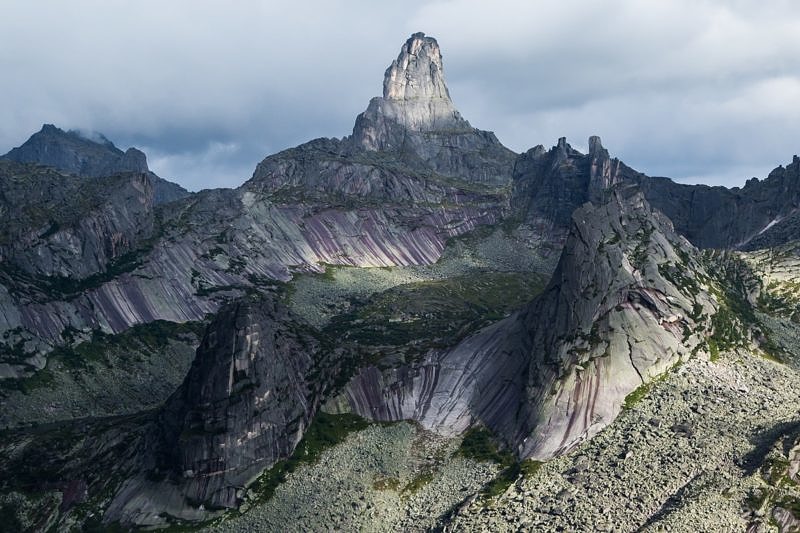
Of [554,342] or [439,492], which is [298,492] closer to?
[439,492]

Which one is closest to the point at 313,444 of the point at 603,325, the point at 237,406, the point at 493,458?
the point at 237,406

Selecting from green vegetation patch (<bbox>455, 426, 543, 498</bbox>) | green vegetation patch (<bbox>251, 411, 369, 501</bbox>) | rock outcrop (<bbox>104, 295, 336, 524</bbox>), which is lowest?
green vegetation patch (<bbox>455, 426, 543, 498</bbox>)

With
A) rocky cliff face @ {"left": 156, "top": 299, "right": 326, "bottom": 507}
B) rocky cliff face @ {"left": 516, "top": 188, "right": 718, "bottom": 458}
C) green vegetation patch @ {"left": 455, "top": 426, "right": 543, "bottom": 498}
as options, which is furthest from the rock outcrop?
rocky cliff face @ {"left": 516, "top": 188, "right": 718, "bottom": 458}

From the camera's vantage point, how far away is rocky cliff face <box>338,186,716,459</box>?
500 ft

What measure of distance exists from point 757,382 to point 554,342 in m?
38.7

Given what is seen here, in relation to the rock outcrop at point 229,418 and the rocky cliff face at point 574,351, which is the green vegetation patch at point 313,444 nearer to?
the rock outcrop at point 229,418

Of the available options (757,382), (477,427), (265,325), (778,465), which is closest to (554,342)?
(477,427)

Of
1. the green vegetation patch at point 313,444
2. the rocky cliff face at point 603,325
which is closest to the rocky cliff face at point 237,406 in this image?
the green vegetation patch at point 313,444

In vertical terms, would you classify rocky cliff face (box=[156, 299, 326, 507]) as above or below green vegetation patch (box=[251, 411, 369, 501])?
above

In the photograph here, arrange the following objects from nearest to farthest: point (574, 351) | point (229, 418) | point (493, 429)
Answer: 1. point (574, 351)
2. point (493, 429)
3. point (229, 418)

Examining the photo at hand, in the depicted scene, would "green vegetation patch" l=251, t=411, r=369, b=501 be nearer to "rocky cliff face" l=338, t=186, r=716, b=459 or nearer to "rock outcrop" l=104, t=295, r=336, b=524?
"rock outcrop" l=104, t=295, r=336, b=524

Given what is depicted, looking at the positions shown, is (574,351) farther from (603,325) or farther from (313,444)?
(313,444)

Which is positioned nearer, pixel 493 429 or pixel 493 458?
pixel 493 458

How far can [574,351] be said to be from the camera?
159 m
